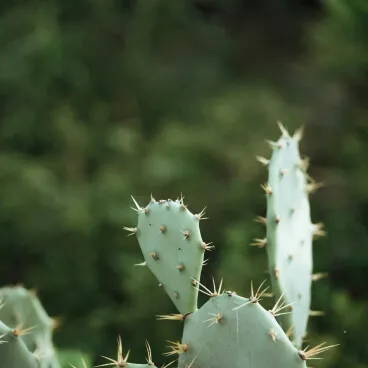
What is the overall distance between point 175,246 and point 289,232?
0.26 meters

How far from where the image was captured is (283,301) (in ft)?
3.76

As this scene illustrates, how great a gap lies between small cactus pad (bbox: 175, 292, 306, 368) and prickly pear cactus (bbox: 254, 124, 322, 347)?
7.2 inches

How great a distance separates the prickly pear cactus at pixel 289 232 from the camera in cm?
113

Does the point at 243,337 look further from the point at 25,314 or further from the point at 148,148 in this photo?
the point at 148,148

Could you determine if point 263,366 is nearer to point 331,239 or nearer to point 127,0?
point 331,239

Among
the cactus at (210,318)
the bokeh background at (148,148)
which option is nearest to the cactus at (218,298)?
the cactus at (210,318)

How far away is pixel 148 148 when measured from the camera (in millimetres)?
2947

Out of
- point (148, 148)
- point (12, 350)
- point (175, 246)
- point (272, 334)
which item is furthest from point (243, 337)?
point (148, 148)

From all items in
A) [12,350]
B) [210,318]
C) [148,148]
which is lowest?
[148,148]

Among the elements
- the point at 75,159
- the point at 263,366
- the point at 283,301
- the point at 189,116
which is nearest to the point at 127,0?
the point at 189,116

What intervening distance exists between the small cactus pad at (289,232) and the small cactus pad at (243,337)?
22 cm

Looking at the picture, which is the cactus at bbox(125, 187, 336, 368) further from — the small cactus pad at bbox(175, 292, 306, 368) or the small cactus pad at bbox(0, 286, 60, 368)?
the small cactus pad at bbox(0, 286, 60, 368)

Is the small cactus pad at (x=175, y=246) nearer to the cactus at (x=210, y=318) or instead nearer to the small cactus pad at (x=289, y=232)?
the cactus at (x=210, y=318)

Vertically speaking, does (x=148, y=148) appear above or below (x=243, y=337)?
below
